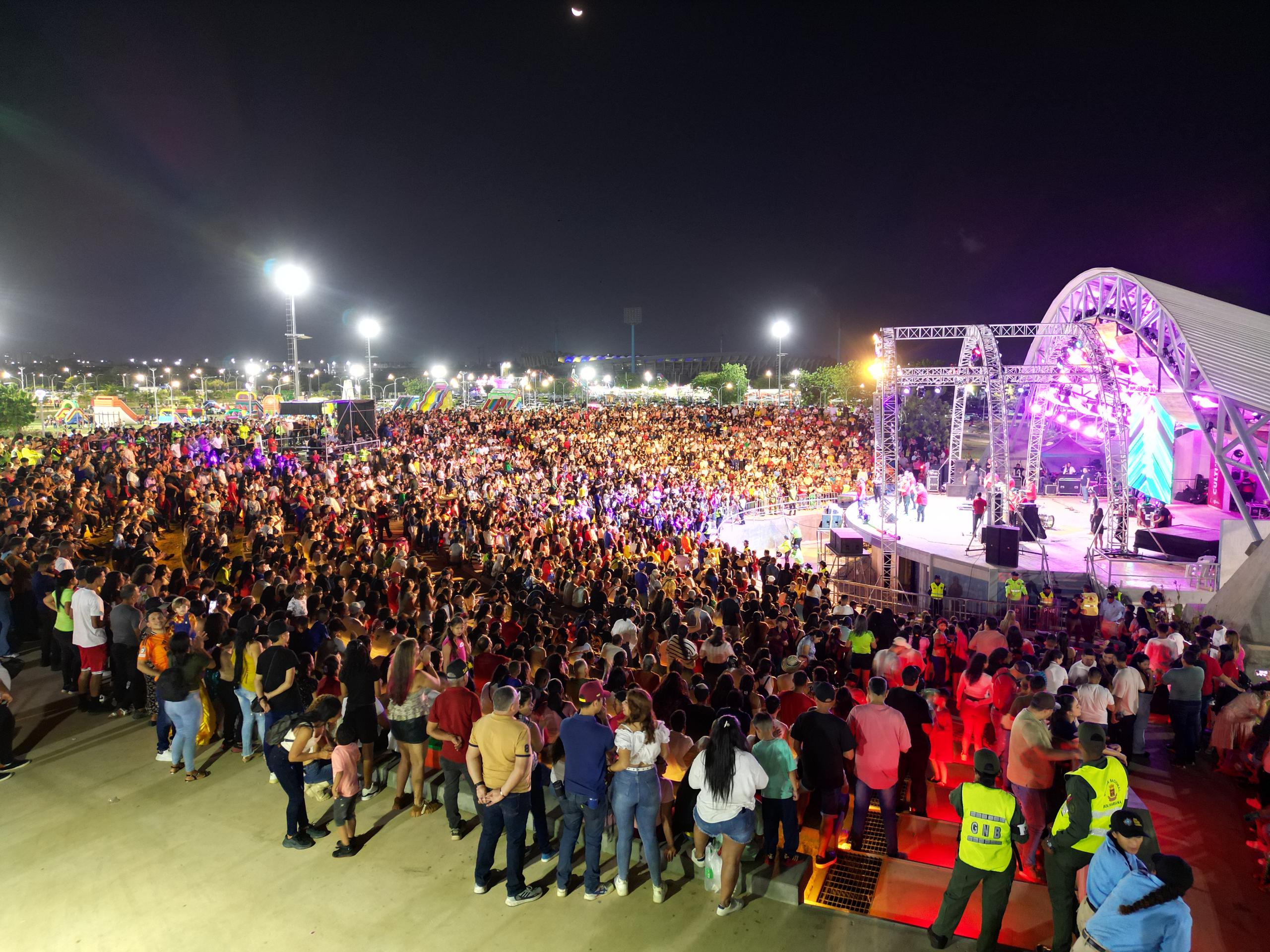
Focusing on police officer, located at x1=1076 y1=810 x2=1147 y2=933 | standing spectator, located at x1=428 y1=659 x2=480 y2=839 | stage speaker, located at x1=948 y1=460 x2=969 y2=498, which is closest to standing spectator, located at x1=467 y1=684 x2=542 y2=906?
standing spectator, located at x1=428 y1=659 x2=480 y2=839

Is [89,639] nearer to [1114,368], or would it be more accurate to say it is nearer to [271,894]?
[271,894]

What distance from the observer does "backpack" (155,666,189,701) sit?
225 inches

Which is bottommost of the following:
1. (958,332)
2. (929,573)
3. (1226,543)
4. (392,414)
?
(929,573)

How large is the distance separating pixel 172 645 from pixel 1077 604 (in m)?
13.6

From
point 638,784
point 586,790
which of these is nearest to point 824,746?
point 638,784

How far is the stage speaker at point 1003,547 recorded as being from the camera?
15.9 metres

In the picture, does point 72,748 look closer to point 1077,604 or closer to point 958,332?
point 1077,604

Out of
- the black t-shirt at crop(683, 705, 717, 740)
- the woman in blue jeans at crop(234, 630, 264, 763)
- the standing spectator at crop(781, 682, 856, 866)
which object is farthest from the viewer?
the woman in blue jeans at crop(234, 630, 264, 763)

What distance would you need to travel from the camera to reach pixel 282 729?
479 centimetres

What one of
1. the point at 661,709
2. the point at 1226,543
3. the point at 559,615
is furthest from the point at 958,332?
the point at 661,709

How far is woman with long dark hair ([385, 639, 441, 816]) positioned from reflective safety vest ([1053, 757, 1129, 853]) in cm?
436

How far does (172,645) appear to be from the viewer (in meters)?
5.70

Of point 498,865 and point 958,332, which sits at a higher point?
point 958,332

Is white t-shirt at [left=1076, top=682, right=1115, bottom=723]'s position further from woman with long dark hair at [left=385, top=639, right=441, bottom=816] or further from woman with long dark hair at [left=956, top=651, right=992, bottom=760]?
woman with long dark hair at [left=385, top=639, right=441, bottom=816]
